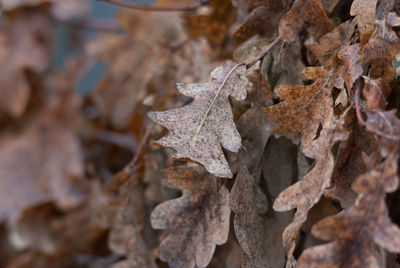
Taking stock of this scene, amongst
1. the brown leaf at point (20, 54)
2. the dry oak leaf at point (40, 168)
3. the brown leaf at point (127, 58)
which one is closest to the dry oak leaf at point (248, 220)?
the brown leaf at point (127, 58)

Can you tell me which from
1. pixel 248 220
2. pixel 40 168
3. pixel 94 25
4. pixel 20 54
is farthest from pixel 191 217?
pixel 94 25

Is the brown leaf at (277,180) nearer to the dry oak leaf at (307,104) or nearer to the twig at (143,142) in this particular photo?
the dry oak leaf at (307,104)

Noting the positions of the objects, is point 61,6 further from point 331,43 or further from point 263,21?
point 331,43

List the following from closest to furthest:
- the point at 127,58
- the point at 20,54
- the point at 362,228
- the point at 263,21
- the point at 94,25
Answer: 1. the point at 362,228
2. the point at 263,21
3. the point at 127,58
4. the point at 20,54
5. the point at 94,25

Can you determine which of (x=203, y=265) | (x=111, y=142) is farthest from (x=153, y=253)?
(x=111, y=142)

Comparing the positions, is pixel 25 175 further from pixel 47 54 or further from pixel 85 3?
pixel 85 3

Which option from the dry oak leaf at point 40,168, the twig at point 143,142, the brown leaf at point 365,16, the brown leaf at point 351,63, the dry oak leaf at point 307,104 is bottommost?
the dry oak leaf at point 40,168
